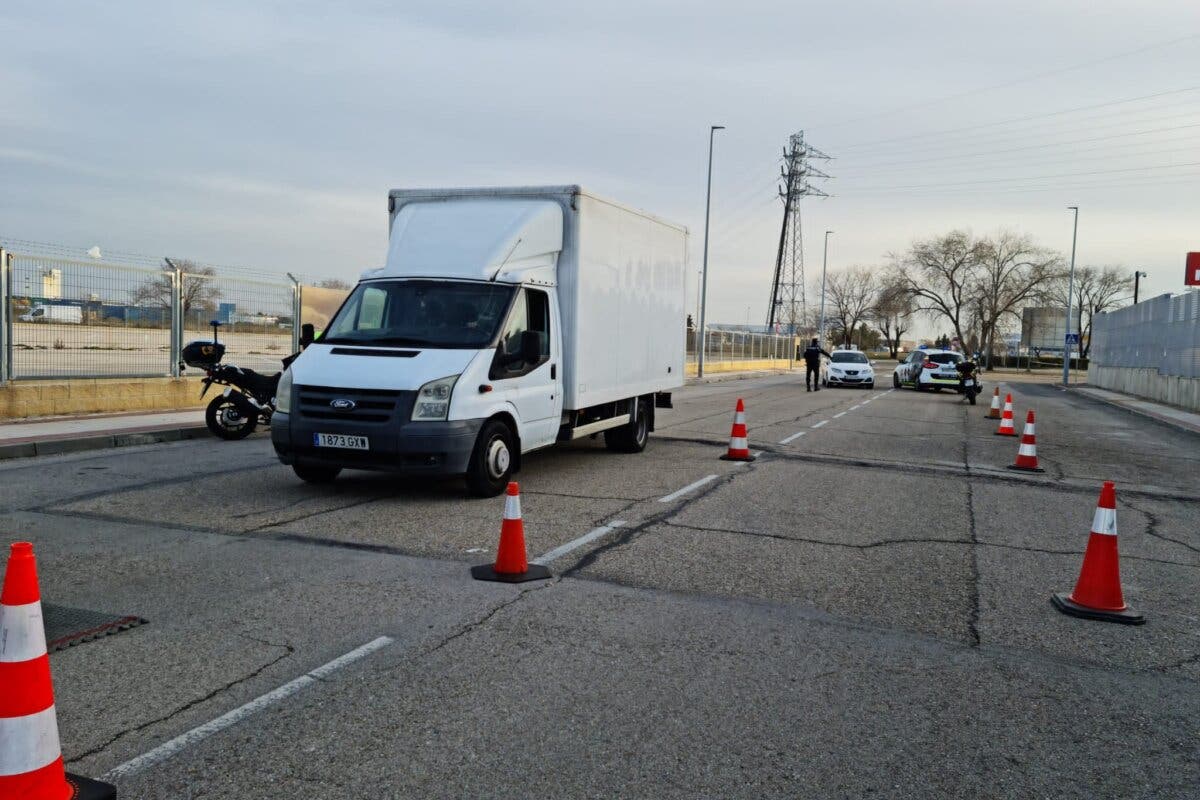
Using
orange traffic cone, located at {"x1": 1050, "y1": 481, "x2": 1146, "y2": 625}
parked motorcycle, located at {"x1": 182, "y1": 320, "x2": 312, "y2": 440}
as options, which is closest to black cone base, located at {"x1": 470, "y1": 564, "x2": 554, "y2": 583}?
orange traffic cone, located at {"x1": 1050, "y1": 481, "x2": 1146, "y2": 625}

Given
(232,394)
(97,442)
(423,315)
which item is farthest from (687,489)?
(97,442)

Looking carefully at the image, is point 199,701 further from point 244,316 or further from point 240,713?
point 244,316

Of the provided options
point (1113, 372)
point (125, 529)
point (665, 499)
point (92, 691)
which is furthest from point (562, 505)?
point (1113, 372)

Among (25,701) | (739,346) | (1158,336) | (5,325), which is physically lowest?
(25,701)

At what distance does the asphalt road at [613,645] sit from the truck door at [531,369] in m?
0.72

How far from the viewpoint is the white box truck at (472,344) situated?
8.42 meters

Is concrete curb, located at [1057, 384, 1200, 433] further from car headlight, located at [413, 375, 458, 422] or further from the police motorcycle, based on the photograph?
car headlight, located at [413, 375, 458, 422]

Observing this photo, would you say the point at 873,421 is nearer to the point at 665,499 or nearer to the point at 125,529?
the point at 665,499

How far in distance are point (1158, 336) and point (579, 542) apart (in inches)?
1300

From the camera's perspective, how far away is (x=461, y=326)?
9.20m

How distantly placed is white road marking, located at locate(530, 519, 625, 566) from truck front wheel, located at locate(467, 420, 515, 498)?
4.16 feet

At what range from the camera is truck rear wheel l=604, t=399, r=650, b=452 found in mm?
13016

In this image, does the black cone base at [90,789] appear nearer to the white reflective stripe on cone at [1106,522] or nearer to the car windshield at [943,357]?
the white reflective stripe on cone at [1106,522]

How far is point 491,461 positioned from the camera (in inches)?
352
